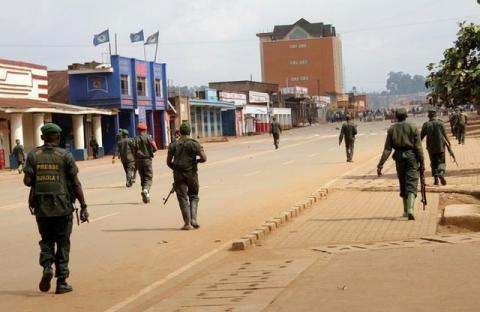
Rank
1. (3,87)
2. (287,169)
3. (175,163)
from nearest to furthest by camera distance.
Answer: (175,163), (287,169), (3,87)

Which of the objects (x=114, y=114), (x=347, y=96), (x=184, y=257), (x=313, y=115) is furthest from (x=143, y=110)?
(x=347, y=96)

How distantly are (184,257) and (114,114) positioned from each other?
1722 inches

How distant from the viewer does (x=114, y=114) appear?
5238cm

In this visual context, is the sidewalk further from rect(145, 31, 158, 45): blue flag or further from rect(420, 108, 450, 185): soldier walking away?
rect(145, 31, 158, 45): blue flag

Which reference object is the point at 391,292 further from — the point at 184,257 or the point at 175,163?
the point at 175,163

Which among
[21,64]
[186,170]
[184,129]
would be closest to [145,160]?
[184,129]

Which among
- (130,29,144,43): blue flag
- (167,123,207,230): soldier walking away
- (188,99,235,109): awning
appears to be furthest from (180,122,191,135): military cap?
(188,99,235,109): awning

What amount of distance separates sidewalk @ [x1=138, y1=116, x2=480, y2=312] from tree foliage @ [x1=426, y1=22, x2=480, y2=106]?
257 inches

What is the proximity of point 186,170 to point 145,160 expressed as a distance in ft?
16.0

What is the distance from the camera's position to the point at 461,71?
17.9m

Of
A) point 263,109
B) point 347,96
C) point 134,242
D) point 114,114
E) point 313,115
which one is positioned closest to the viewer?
point 134,242

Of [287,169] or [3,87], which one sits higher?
[3,87]

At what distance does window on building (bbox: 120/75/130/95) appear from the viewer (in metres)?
54.5

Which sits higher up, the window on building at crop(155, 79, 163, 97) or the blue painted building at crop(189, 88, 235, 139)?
the window on building at crop(155, 79, 163, 97)
